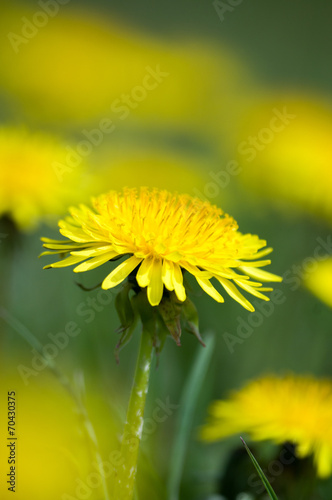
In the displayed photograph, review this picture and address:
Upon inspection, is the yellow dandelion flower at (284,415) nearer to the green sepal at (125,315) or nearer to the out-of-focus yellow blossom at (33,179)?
the green sepal at (125,315)

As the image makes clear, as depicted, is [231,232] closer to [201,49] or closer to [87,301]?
[87,301]

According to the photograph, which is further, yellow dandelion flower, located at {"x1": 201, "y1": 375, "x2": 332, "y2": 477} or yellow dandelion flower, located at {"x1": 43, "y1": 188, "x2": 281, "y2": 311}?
yellow dandelion flower, located at {"x1": 201, "y1": 375, "x2": 332, "y2": 477}

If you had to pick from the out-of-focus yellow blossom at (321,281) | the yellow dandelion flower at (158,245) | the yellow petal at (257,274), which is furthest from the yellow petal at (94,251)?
the out-of-focus yellow blossom at (321,281)

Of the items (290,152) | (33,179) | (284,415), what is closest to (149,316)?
(284,415)

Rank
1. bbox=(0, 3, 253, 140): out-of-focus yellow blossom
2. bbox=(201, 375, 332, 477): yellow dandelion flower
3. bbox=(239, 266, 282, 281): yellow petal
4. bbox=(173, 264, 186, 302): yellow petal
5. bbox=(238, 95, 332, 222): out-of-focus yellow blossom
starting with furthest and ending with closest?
bbox=(0, 3, 253, 140): out-of-focus yellow blossom < bbox=(238, 95, 332, 222): out-of-focus yellow blossom < bbox=(201, 375, 332, 477): yellow dandelion flower < bbox=(239, 266, 282, 281): yellow petal < bbox=(173, 264, 186, 302): yellow petal

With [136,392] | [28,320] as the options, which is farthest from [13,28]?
[136,392]

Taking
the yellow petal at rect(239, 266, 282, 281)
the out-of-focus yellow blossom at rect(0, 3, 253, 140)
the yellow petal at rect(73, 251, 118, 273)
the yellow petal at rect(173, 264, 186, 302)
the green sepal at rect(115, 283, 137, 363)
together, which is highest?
the out-of-focus yellow blossom at rect(0, 3, 253, 140)

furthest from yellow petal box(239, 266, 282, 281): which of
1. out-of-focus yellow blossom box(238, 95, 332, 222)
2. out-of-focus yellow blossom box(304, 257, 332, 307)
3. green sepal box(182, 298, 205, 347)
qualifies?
out-of-focus yellow blossom box(238, 95, 332, 222)

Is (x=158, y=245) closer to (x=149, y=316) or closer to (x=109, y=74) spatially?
(x=149, y=316)

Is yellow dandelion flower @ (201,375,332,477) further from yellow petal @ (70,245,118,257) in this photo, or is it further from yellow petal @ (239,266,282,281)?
yellow petal @ (70,245,118,257)
